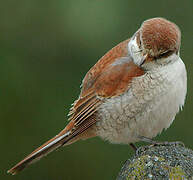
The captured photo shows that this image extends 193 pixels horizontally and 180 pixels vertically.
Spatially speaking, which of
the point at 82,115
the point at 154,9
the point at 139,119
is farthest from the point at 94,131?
the point at 154,9

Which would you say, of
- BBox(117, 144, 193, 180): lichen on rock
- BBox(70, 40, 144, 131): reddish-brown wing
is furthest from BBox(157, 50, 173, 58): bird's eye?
BBox(117, 144, 193, 180): lichen on rock

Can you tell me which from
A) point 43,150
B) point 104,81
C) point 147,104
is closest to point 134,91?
point 147,104

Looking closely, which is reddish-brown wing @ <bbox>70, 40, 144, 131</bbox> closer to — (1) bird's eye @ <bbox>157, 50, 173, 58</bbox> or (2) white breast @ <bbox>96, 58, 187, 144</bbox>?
(2) white breast @ <bbox>96, 58, 187, 144</bbox>

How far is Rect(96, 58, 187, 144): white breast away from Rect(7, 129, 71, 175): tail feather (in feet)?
1.22

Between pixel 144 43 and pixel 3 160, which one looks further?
pixel 3 160

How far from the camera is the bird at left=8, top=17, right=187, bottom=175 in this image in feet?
13.5

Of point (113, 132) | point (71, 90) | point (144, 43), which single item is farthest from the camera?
point (71, 90)

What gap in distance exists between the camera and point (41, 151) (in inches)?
175

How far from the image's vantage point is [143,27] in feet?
13.7

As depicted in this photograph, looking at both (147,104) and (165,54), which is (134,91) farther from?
(165,54)

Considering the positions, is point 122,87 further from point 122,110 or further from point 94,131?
point 94,131

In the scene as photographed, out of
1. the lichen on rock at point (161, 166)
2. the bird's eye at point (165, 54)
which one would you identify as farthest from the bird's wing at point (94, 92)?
the lichen on rock at point (161, 166)

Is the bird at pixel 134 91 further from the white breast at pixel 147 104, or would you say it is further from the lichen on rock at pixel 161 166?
the lichen on rock at pixel 161 166

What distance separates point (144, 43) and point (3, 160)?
1.90 meters
